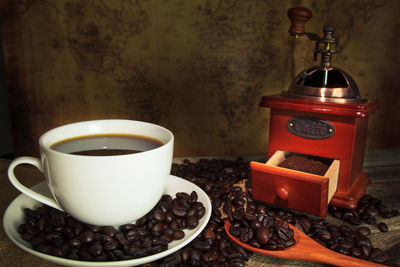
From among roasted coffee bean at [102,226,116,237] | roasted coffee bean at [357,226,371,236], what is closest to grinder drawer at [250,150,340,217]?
roasted coffee bean at [357,226,371,236]

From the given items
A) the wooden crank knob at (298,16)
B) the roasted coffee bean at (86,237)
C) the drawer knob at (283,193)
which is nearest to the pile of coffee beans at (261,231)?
the drawer knob at (283,193)

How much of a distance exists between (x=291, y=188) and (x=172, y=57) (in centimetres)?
90

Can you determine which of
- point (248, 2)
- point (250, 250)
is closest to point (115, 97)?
point (248, 2)

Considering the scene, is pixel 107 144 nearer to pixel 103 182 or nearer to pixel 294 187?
pixel 103 182

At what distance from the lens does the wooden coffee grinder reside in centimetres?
104

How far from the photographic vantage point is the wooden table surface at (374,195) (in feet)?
2.74

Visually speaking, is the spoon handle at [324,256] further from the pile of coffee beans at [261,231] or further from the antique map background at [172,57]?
the antique map background at [172,57]

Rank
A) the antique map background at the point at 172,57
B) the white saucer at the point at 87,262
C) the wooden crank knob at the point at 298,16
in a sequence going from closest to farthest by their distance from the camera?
1. the white saucer at the point at 87,262
2. the wooden crank knob at the point at 298,16
3. the antique map background at the point at 172,57

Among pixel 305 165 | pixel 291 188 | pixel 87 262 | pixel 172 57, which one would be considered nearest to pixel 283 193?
pixel 291 188

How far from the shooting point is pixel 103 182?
2.38ft

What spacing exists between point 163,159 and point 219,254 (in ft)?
0.96

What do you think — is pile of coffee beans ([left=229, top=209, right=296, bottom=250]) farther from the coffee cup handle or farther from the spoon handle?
the coffee cup handle

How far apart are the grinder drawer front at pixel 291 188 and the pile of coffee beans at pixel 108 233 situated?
28 cm

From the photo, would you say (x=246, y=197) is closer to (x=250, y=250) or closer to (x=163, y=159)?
(x=250, y=250)
